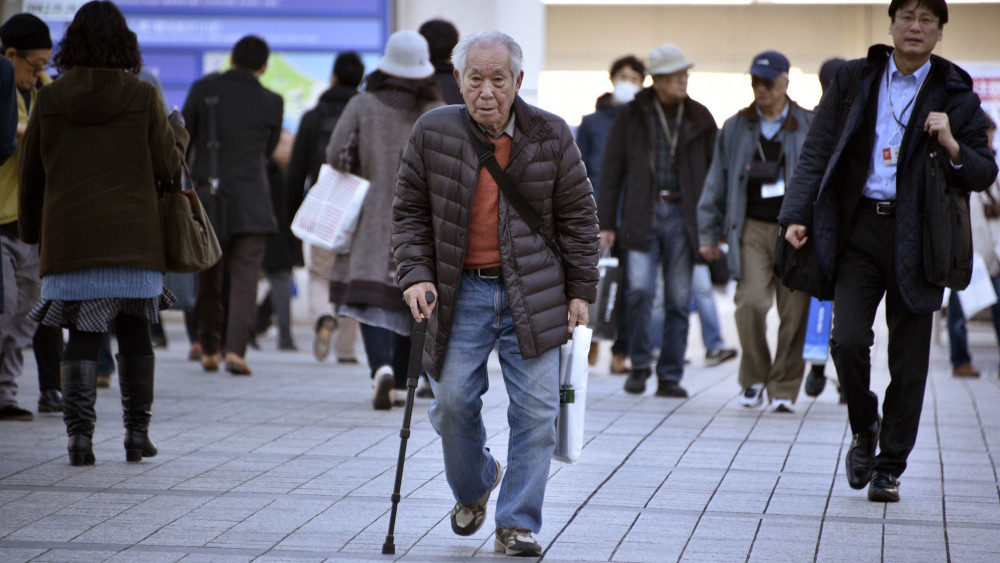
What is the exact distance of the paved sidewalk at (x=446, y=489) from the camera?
480 cm

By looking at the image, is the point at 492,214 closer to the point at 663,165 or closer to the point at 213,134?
the point at 663,165

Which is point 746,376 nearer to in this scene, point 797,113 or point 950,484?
point 797,113

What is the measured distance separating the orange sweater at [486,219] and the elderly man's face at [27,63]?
3.73 m

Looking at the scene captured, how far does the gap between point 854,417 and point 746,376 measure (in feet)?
9.28

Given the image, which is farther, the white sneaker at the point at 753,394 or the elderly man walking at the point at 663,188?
the elderly man walking at the point at 663,188

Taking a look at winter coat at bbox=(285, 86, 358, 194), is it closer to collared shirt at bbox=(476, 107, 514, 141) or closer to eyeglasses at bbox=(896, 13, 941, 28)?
eyeglasses at bbox=(896, 13, 941, 28)

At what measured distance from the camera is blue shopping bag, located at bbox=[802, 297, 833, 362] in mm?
8641

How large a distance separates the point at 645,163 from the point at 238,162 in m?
2.97

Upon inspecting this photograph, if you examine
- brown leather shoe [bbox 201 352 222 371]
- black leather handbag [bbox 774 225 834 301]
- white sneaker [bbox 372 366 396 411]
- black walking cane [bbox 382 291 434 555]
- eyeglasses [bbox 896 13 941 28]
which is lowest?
brown leather shoe [bbox 201 352 222 371]

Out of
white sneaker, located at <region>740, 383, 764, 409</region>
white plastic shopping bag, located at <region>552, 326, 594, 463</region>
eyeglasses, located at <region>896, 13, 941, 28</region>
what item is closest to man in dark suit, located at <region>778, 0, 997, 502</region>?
eyeglasses, located at <region>896, 13, 941, 28</region>

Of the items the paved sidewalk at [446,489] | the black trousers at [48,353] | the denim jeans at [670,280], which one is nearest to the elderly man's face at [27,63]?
the black trousers at [48,353]

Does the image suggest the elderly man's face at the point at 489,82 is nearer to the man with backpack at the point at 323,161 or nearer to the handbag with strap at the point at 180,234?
the handbag with strap at the point at 180,234

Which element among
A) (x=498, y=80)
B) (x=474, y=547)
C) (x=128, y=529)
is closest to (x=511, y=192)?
(x=498, y=80)

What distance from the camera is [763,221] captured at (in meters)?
8.50
